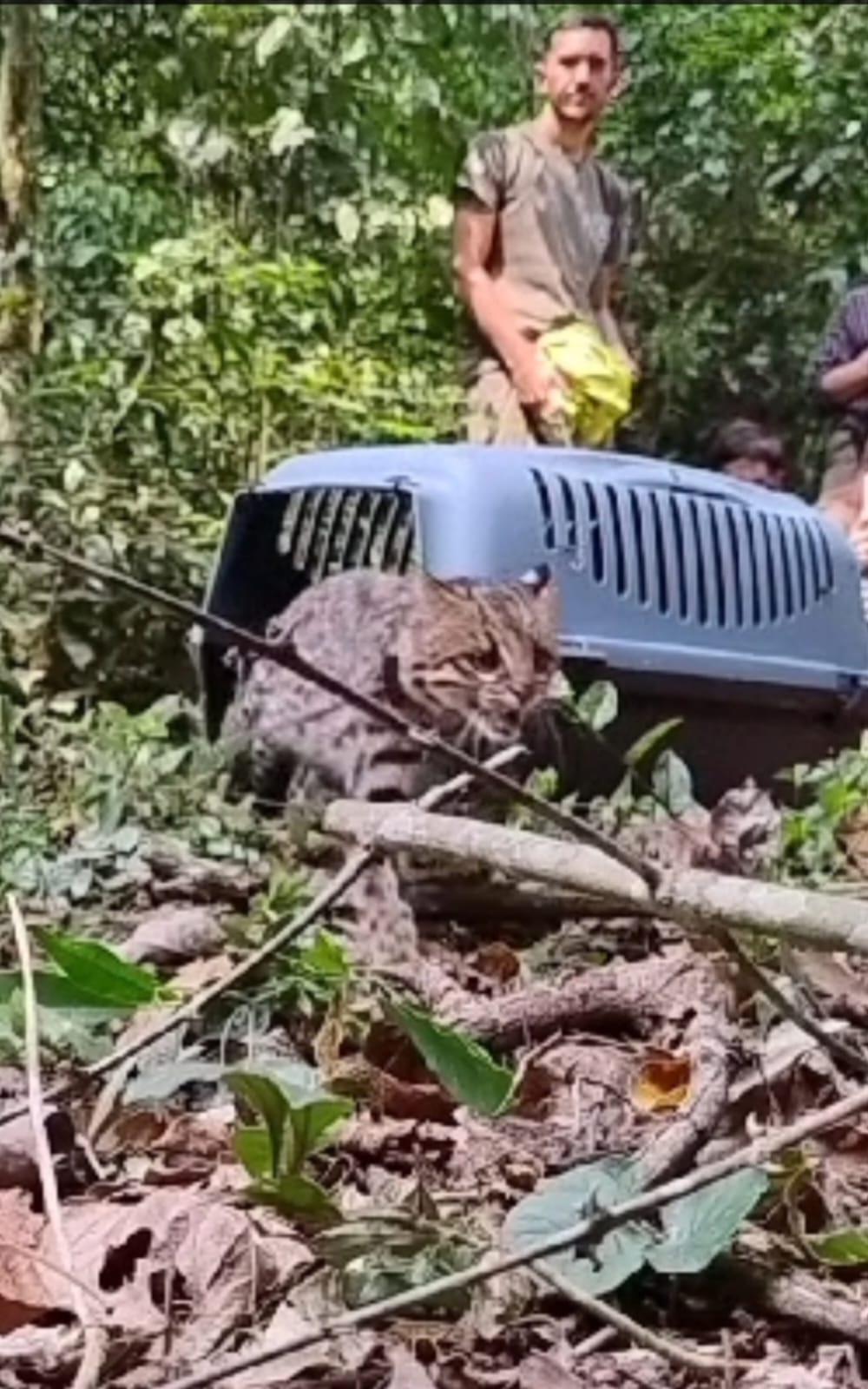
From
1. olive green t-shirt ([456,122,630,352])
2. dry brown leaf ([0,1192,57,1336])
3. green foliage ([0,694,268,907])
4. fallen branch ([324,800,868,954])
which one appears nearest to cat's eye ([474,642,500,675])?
green foliage ([0,694,268,907])

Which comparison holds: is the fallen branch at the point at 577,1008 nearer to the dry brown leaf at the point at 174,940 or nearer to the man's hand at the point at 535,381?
the dry brown leaf at the point at 174,940

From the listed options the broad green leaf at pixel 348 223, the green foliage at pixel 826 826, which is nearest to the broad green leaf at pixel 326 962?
the green foliage at pixel 826 826

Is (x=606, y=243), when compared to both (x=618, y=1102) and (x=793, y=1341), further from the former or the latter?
(x=793, y=1341)

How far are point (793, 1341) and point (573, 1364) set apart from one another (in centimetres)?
8

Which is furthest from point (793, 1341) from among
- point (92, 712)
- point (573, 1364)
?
point (92, 712)

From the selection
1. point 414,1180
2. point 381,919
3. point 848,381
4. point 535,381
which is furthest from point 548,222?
point 414,1180

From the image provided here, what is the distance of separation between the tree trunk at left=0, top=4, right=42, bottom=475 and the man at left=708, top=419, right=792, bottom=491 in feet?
2.55

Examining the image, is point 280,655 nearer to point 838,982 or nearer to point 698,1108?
point 698,1108

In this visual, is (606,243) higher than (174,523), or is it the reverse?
(606,243)

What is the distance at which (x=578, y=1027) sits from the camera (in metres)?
1.18

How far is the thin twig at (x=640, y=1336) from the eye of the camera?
2.52 ft

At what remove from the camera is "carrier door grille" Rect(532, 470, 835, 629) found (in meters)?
2.08

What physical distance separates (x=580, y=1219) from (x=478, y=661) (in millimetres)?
880

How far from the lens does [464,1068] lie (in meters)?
0.89
